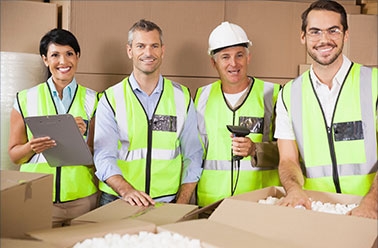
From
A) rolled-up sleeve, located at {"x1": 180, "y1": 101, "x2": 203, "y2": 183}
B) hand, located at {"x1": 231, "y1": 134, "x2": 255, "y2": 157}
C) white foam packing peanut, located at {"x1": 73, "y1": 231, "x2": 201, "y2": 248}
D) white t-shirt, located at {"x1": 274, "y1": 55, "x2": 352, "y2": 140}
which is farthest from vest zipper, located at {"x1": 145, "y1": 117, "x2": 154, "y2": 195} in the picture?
white foam packing peanut, located at {"x1": 73, "y1": 231, "x2": 201, "y2": 248}

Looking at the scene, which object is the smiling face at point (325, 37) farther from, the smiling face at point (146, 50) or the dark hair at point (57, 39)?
the dark hair at point (57, 39)

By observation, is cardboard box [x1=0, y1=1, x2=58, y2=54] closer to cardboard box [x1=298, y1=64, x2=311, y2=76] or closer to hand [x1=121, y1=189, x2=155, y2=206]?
hand [x1=121, y1=189, x2=155, y2=206]

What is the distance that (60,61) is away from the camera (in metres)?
1.29

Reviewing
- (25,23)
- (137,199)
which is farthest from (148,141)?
(25,23)

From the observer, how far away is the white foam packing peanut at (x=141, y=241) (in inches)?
28.6

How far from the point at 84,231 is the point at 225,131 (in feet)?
2.46

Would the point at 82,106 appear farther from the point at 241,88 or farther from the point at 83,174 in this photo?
the point at 241,88

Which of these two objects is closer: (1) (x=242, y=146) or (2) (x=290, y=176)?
(2) (x=290, y=176)

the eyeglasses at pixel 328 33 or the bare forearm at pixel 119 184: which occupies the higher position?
the eyeglasses at pixel 328 33

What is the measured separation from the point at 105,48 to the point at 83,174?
404 mm

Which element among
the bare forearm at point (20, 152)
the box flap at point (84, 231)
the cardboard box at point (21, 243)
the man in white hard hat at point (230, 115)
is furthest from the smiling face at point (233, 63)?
the cardboard box at point (21, 243)

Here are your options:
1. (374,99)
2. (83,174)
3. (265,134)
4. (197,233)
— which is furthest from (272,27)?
(197,233)

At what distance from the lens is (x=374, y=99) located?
1.15 metres

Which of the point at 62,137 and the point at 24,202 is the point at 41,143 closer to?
the point at 62,137
